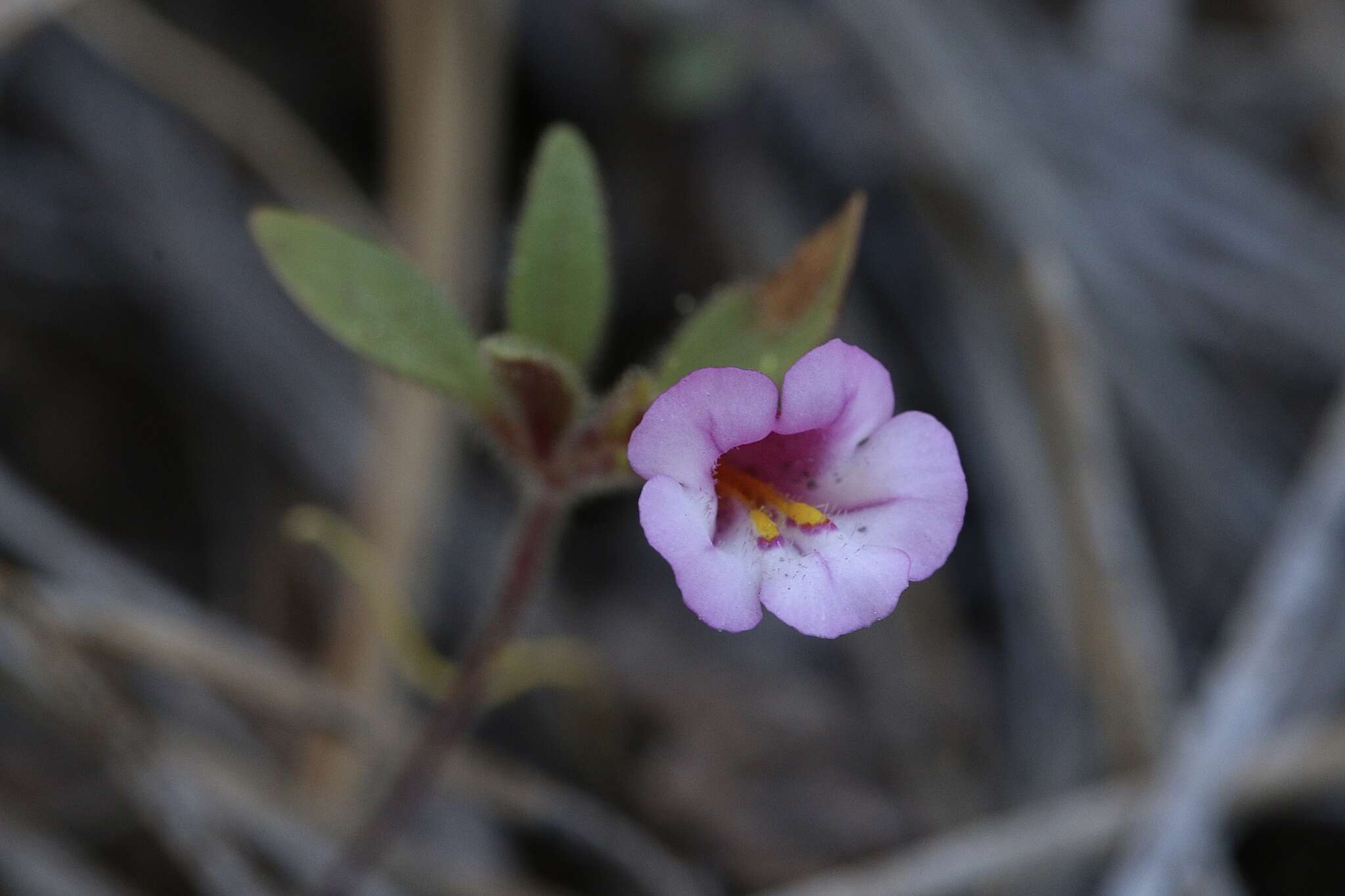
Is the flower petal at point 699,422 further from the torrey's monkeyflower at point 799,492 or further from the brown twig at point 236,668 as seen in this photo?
the brown twig at point 236,668

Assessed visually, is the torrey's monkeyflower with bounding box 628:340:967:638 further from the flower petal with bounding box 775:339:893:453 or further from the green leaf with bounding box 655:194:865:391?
the green leaf with bounding box 655:194:865:391

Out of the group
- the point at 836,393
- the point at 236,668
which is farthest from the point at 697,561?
the point at 236,668

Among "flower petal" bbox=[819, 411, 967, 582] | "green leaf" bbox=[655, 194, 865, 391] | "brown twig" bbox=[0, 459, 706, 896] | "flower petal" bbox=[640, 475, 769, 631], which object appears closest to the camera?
"flower petal" bbox=[640, 475, 769, 631]

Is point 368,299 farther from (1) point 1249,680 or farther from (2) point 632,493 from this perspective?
(1) point 1249,680

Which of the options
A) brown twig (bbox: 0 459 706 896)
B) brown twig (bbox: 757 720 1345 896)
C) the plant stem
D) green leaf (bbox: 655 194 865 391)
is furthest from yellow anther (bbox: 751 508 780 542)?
brown twig (bbox: 0 459 706 896)

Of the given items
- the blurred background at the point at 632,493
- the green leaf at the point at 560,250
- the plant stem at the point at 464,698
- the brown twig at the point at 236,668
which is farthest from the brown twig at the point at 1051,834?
the green leaf at the point at 560,250
